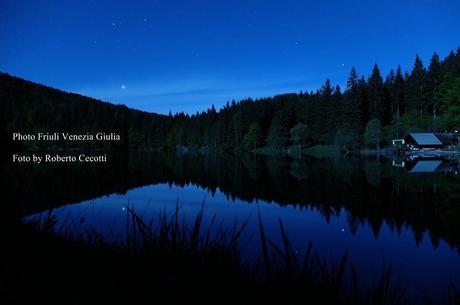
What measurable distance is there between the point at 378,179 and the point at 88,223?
71.0ft

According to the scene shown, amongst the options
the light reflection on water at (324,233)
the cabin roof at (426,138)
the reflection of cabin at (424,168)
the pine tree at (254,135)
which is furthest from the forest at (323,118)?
the light reflection on water at (324,233)

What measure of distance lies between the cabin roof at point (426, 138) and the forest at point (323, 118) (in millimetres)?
6355

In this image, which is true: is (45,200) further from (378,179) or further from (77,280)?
(378,179)

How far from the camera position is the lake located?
9.51 metres

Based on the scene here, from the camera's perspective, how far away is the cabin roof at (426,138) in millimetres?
72438

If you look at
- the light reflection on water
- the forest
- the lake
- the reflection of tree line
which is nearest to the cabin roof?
the forest

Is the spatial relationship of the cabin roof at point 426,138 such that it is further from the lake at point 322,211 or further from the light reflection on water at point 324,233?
the light reflection on water at point 324,233

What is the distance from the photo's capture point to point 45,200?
60.1ft

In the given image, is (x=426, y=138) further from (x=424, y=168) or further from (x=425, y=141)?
(x=424, y=168)

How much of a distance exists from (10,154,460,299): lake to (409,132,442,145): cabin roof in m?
51.5

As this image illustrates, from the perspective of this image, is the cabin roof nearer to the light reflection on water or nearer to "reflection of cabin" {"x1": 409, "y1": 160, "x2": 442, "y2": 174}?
"reflection of cabin" {"x1": 409, "y1": 160, "x2": 442, "y2": 174}

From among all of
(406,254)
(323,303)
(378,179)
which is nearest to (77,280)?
(323,303)

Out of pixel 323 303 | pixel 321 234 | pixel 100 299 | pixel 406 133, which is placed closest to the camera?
pixel 100 299

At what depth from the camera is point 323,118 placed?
9469 centimetres
